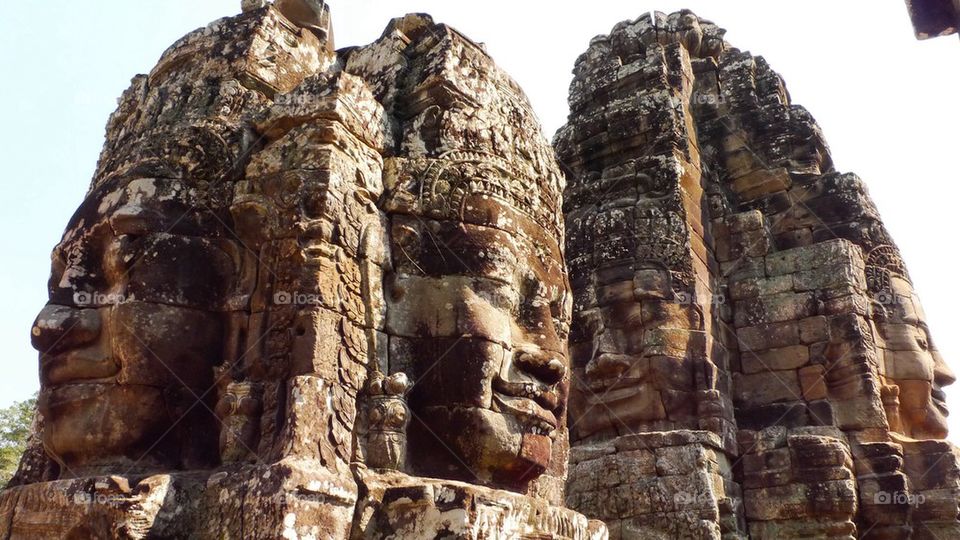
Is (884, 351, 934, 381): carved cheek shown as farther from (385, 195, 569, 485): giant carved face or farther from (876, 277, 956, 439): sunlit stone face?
(385, 195, 569, 485): giant carved face

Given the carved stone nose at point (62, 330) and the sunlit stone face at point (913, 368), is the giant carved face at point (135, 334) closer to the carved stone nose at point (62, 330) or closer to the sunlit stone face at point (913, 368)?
the carved stone nose at point (62, 330)

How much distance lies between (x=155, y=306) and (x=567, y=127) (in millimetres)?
8387

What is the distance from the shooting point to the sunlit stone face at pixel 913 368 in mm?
9203

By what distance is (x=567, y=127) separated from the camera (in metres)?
11.2

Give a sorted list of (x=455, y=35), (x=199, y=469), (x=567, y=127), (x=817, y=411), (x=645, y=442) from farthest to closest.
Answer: (x=567, y=127) < (x=817, y=411) < (x=645, y=442) < (x=455, y=35) < (x=199, y=469)

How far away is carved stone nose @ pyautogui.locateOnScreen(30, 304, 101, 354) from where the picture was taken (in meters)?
3.56

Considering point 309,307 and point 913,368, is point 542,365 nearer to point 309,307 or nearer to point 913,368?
point 309,307

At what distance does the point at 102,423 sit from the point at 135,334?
39 centimetres

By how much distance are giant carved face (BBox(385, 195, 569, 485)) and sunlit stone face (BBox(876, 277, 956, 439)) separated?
21.7 ft

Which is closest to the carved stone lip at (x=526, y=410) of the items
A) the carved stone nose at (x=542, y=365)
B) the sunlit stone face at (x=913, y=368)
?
the carved stone nose at (x=542, y=365)

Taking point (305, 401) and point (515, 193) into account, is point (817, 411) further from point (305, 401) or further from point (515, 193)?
point (305, 401)

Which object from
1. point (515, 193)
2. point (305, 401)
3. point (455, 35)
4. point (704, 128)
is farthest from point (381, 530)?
point (704, 128)

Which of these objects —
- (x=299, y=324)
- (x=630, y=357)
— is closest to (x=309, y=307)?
(x=299, y=324)

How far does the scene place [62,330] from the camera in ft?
11.7
